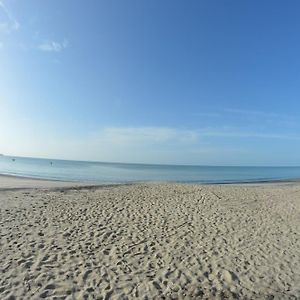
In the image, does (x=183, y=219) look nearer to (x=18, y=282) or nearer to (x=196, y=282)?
(x=196, y=282)

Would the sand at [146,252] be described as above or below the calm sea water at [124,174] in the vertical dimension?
below

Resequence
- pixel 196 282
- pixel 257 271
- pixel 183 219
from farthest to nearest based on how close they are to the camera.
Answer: pixel 183 219 < pixel 257 271 < pixel 196 282

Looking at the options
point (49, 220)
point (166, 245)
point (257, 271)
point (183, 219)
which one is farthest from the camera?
A: point (183, 219)

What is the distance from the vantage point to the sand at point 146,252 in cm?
564

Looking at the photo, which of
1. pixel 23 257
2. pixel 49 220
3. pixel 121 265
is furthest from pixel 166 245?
pixel 49 220

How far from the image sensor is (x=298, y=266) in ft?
22.8

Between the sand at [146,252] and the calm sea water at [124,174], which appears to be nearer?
the sand at [146,252]

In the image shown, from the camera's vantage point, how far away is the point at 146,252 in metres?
7.50

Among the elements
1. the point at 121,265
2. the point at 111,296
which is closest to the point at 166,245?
→ the point at 121,265

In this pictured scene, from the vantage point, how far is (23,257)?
675cm

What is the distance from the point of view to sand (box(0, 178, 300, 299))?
564 centimetres

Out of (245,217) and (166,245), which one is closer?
(166,245)

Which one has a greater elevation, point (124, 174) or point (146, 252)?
point (124, 174)

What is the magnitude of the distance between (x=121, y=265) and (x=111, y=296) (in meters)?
1.31
